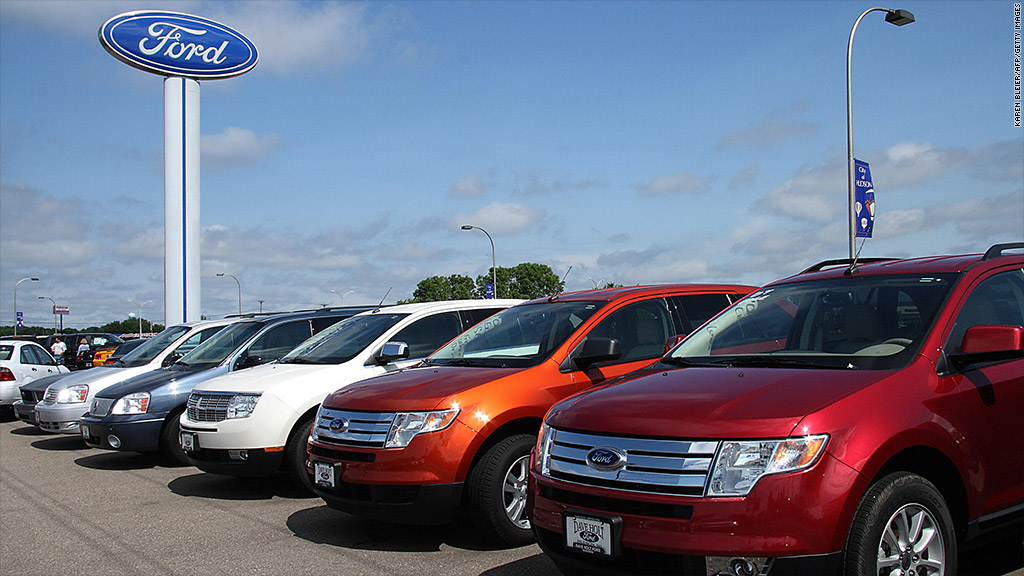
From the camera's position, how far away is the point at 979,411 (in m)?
4.10

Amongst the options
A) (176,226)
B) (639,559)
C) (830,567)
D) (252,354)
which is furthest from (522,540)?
(176,226)

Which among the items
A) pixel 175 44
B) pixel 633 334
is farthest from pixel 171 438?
pixel 175 44

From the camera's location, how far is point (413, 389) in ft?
19.4

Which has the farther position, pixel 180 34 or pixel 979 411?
pixel 180 34

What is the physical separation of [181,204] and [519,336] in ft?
76.3

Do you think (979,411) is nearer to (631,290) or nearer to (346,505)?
(631,290)

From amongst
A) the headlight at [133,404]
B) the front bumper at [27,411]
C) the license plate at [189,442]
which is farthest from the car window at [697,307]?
the front bumper at [27,411]

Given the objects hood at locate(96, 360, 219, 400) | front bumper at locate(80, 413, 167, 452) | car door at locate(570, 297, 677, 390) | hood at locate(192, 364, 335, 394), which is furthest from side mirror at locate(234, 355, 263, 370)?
car door at locate(570, 297, 677, 390)

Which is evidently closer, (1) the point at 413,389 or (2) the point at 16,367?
(1) the point at 413,389

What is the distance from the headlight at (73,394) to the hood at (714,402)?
10.0 metres

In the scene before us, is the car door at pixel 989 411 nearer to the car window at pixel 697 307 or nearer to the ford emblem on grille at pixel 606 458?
the ford emblem on grille at pixel 606 458

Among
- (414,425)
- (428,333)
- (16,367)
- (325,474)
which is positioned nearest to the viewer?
(414,425)

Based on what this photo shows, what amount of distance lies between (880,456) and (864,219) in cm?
1219

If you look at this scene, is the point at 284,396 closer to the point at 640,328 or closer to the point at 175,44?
the point at 640,328
